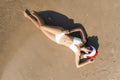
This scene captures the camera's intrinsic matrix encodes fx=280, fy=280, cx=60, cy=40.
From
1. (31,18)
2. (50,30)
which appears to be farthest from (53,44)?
(31,18)

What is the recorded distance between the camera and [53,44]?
13.0 ft

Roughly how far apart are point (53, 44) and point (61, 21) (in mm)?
343

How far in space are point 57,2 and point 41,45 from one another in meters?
0.64

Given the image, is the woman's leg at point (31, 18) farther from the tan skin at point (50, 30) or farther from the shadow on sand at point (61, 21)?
the shadow on sand at point (61, 21)

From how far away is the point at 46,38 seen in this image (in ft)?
12.9

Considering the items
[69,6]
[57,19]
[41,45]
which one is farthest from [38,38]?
[69,6]

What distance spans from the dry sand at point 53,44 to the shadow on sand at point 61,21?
0.05 metres

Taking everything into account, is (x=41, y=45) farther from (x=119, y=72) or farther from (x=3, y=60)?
(x=119, y=72)

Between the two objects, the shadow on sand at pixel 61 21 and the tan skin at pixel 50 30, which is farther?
the shadow on sand at pixel 61 21

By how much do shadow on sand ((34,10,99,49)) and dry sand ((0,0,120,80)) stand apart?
0.15 feet

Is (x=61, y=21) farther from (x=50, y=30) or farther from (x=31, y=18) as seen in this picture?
(x=31, y=18)

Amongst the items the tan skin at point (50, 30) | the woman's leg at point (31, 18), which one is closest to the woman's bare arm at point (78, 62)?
the tan skin at point (50, 30)

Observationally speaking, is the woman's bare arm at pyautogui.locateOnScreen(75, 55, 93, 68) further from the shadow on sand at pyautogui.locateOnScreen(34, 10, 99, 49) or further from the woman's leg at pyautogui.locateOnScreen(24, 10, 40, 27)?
the woman's leg at pyautogui.locateOnScreen(24, 10, 40, 27)

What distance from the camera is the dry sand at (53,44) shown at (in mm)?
3891
